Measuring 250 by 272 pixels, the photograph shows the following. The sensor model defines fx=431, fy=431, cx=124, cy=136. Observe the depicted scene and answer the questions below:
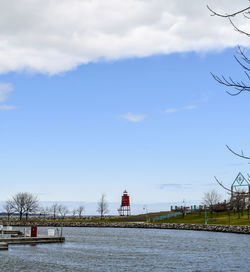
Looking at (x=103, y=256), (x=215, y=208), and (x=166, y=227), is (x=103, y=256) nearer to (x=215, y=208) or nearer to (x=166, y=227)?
(x=166, y=227)

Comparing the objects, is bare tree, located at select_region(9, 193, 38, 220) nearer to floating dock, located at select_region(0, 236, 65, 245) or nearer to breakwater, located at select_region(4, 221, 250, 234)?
breakwater, located at select_region(4, 221, 250, 234)

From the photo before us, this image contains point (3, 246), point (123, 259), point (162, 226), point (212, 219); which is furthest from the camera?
point (162, 226)

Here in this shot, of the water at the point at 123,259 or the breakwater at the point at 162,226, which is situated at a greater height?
the breakwater at the point at 162,226

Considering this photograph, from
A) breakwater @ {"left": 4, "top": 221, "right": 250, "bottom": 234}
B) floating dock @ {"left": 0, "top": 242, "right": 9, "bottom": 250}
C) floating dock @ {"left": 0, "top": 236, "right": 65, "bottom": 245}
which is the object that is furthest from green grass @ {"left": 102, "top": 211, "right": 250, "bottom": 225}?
floating dock @ {"left": 0, "top": 242, "right": 9, "bottom": 250}

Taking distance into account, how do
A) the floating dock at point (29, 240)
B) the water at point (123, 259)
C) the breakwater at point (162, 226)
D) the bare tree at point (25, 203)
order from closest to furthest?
the water at point (123, 259), the floating dock at point (29, 240), the breakwater at point (162, 226), the bare tree at point (25, 203)

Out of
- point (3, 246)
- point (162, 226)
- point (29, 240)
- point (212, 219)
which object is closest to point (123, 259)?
point (3, 246)

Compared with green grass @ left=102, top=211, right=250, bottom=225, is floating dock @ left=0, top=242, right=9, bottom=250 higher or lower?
lower

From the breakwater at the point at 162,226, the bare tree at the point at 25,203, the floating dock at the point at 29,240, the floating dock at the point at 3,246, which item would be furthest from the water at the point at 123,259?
the bare tree at the point at 25,203

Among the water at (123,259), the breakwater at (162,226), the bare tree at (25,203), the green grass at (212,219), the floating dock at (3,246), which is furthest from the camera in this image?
the bare tree at (25,203)

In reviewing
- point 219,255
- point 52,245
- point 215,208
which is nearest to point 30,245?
point 52,245

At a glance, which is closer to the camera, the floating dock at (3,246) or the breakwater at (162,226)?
the floating dock at (3,246)

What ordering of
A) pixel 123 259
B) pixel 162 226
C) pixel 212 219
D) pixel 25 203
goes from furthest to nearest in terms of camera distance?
pixel 25 203 → pixel 162 226 → pixel 212 219 → pixel 123 259

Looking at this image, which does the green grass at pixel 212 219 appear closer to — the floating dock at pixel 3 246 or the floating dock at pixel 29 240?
the floating dock at pixel 29 240

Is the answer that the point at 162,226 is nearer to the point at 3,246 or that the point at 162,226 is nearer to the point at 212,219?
the point at 212,219
